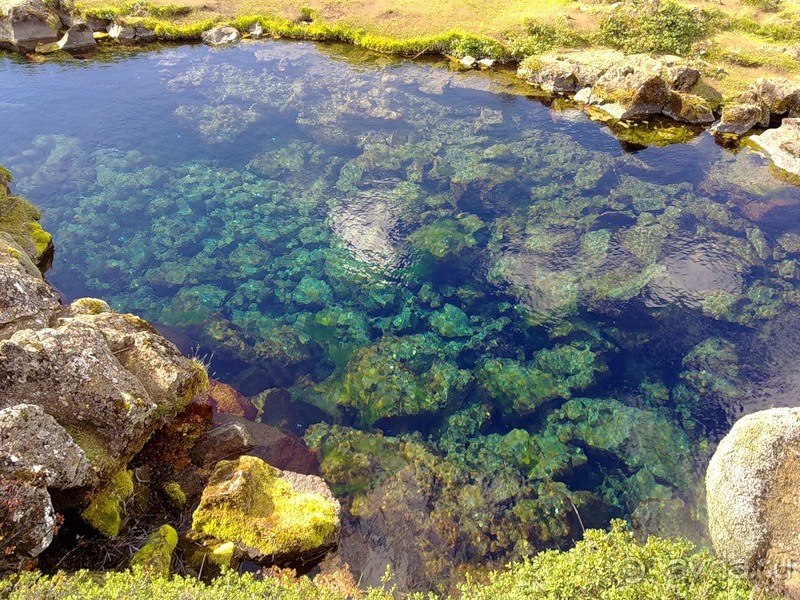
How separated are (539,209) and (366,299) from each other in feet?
53.6

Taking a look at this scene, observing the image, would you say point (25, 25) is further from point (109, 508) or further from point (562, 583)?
point (562, 583)

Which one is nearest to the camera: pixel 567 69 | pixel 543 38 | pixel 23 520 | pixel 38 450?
pixel 23 520

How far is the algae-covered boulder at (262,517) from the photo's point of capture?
19.1 meters

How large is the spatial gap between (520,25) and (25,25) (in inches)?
2448

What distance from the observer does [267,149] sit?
4619 centimetres

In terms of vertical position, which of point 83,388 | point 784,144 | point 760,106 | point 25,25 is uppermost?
point 25,25

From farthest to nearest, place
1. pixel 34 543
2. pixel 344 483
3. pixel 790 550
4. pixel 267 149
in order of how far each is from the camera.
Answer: pixel 267 149
pixel 344 483
pixel 790 550
pixel 34 543

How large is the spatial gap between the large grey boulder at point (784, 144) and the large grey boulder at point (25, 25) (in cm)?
8181

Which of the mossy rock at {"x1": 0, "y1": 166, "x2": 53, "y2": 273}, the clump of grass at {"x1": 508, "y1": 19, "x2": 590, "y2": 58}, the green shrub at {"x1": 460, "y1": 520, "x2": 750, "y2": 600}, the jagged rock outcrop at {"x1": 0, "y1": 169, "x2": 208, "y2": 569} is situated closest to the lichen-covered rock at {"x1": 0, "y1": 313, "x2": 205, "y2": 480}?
the jagged rock outcrop at {"x1": 0, "y1": 169, "x2": 208, "y2": 569}

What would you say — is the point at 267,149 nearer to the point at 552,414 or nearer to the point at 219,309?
the point at 219,309

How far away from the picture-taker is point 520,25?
62.9 meters

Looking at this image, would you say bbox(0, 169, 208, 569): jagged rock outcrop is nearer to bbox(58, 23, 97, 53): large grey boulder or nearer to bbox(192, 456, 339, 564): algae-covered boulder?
bbox(192, 456, 339, 564): algae-covered boulder

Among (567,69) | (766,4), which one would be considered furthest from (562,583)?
(766,4)

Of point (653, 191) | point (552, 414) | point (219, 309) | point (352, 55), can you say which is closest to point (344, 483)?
point (552, 414)
